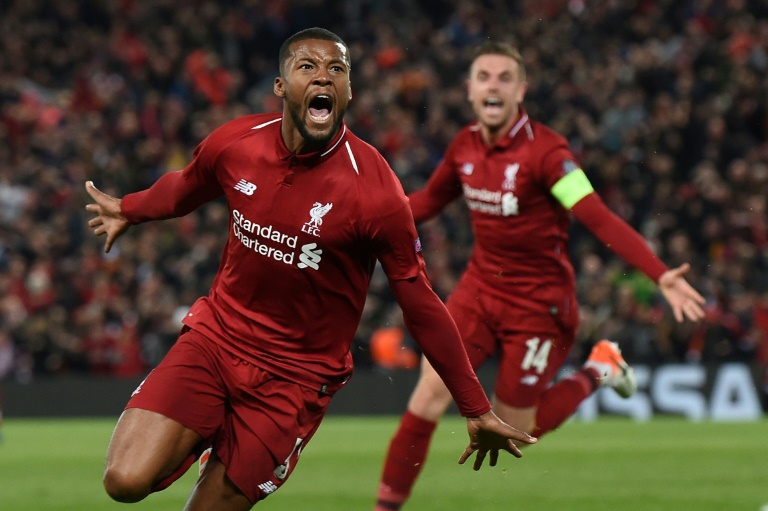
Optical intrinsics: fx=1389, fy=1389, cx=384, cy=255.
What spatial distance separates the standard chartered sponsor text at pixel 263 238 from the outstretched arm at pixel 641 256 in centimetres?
192

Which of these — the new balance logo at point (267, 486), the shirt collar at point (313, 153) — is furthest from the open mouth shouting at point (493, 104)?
the new balance logo at point (267, 486)

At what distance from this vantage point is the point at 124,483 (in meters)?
5.25

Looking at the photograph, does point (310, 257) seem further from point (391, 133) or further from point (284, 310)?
point (391, 133)

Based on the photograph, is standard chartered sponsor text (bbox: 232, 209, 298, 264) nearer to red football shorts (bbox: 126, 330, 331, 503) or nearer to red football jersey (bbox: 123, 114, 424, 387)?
red football jersey (bbox: 123, 114, 424, 387)

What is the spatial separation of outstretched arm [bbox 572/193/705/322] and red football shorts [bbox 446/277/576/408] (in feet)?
3.02

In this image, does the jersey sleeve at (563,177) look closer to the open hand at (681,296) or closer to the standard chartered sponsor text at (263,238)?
the open hand at (681,296)

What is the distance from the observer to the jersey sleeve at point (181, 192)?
19.1 ft

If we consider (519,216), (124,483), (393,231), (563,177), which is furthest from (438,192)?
(124,483)

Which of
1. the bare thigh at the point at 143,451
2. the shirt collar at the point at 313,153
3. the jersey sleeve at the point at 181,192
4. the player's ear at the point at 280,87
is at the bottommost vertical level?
the bare thigh at the point at 143,451

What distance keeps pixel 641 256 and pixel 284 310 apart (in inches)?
88.9

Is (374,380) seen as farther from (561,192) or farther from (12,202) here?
(561,192)

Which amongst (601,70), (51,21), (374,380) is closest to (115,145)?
(51,21)

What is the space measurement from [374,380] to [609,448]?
5.03 metres

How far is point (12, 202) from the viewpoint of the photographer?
20281mm
